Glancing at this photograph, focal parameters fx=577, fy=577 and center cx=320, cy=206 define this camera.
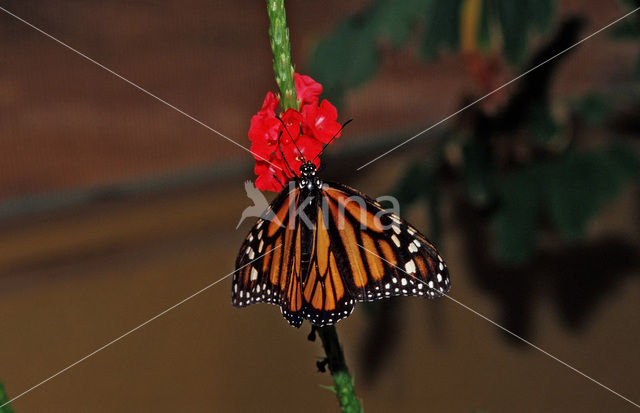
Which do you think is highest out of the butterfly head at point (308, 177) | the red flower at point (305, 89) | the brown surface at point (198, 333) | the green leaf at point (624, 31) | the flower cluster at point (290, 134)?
the green leaf at point (624, 31)

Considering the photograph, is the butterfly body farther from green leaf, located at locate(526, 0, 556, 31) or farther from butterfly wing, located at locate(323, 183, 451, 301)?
green leaf, located at locate(526, 0, 556, 31)

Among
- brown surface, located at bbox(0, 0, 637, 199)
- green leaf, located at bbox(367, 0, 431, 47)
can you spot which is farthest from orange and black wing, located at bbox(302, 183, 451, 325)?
brown surface, located at bbox(0, 0, 637, 199)

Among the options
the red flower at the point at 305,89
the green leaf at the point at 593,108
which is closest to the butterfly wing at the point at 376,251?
the red flower at the point at 305,89

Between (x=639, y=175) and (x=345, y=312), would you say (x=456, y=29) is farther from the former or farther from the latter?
(x=345, y=312)

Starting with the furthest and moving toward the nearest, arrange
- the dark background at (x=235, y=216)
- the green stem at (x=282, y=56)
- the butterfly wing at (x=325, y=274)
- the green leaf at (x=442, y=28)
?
the dark background at (x=235, y=216) < the green leaf at (x=442, y=28) < the butterfly wing at (x=325, y=274) < the green stem at (x=282, y=56)

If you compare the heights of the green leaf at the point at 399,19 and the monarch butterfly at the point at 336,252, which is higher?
the green leaf at the point at 399,19

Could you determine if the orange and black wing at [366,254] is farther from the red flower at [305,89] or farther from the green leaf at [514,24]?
the green leaf at [514,24]

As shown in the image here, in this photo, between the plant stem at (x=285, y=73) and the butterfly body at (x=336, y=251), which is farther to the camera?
the butterfly body at (x=336, y=251)
